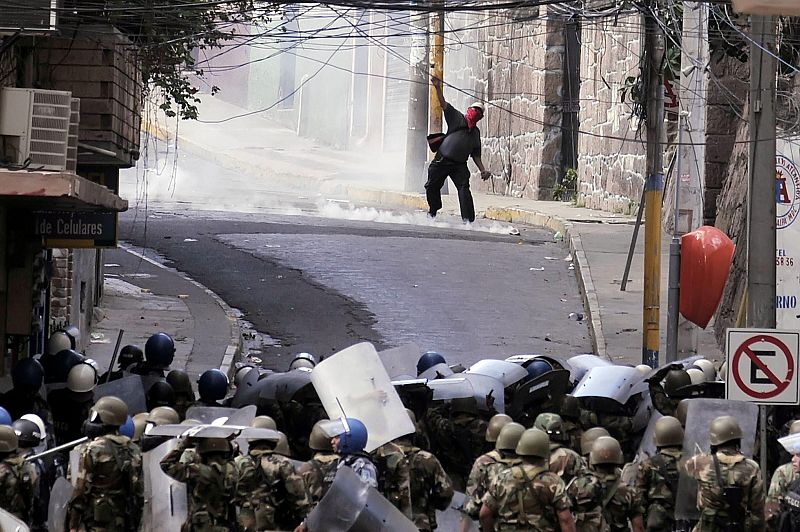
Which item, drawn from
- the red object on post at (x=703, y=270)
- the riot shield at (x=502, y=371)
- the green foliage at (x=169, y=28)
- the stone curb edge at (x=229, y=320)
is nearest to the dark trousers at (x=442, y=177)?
the stone curb edge at (x=229, y=320)

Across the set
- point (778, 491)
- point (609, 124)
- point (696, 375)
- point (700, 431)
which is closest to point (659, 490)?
point (700, 431)

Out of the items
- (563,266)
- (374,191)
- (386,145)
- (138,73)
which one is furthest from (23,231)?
(386,145)

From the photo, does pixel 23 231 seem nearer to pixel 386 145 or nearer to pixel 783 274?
pixel 783 274

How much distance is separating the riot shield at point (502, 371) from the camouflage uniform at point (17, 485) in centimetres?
402

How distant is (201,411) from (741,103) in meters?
14.9

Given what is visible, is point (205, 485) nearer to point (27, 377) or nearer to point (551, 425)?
point (551, 425)

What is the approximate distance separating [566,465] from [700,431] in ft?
3.84

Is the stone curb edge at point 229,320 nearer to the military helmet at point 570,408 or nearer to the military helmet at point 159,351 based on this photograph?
the military helmet at point 159,351

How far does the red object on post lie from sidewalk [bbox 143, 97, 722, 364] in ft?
7.24

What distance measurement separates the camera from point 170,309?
19703 millimetres

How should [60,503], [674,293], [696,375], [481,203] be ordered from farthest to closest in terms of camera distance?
[481,203] < [674,293] < [696,375] < [60,503]

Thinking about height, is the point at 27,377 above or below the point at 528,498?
above

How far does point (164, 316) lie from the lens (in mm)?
19391

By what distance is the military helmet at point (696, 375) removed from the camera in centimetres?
1198
